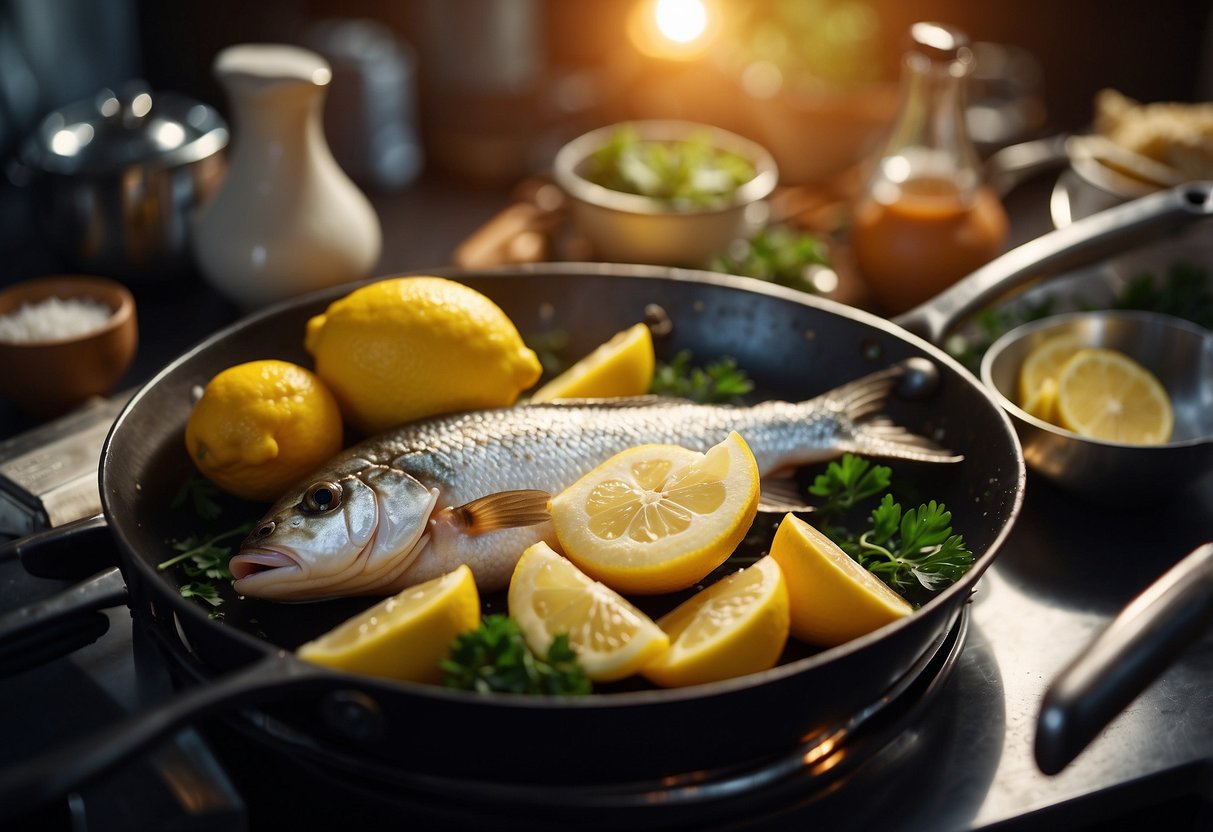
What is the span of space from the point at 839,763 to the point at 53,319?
106 centimetres

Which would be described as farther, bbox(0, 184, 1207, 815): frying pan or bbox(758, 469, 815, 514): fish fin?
bbox(758, 469, 815, 514): fish fin

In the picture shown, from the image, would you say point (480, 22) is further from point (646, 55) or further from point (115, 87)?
point (115, 87)

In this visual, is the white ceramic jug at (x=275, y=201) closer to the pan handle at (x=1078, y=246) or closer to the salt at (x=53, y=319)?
the salt at (x=53, y=319)

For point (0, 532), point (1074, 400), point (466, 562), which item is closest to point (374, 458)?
point (466, 562)

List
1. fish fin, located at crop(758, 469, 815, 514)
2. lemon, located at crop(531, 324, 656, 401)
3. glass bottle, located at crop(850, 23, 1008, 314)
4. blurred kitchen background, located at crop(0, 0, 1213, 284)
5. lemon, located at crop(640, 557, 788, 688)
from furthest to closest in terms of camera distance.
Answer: blurred kitchen background, located at crop(0, 0, 1213, 284), glass bottle, located at crop(850, 23, 1008, 314), lemon, located at crop(531, 324, 656, 401), fish fin, located at crop(758, 469, 815, 514), lemon, located at crop(640, 557, 788, 688)

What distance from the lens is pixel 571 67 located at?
2.65 meters

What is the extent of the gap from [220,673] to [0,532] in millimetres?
450

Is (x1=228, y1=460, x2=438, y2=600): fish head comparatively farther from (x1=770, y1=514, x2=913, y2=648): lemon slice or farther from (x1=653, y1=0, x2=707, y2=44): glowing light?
(x1=653, y1=0, x2=707, y2=44): glowing light

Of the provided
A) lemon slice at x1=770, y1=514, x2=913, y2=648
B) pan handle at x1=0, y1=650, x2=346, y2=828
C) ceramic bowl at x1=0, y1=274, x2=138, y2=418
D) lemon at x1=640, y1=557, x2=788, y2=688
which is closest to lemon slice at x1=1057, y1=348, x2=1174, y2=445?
lemon slice at x1=770, y1=514, x2=913, y2=648

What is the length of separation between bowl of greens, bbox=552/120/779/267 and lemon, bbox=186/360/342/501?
695mm

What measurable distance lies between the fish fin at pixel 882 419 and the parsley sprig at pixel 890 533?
25 millimetres

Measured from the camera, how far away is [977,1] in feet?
8.39

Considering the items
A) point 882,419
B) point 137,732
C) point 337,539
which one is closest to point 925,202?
point 882,419

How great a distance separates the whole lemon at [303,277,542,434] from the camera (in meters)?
1.10
